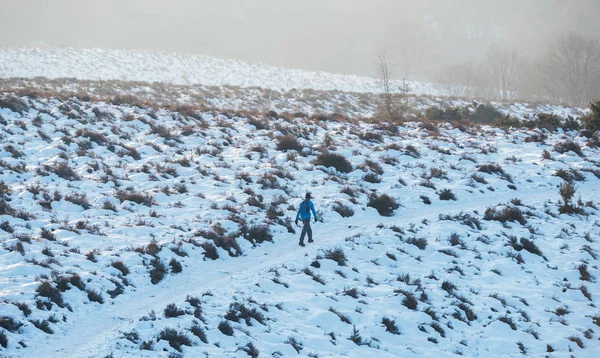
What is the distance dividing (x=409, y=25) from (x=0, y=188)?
9624 cm

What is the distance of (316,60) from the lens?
104312 millimetres

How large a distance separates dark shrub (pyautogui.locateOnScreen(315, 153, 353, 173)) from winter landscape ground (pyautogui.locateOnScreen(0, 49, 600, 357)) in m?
0.08

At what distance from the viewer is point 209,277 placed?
11422 millimetres

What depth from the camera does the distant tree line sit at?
58.8m

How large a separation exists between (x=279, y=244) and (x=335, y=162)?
700cm

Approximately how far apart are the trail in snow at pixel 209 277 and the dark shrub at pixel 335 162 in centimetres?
377

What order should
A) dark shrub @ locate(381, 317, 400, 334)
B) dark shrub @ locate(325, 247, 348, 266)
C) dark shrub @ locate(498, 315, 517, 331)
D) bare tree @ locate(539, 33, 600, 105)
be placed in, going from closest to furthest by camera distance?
1. dark shrub @ locate(381, 317, 400, 334)
2. dark shrub @ locate(498, 315, 517, 331)
3. dark shrub @ locate(325, 247, 348, 266)
4. bare tree @ locate(539, 33, 600, 105)

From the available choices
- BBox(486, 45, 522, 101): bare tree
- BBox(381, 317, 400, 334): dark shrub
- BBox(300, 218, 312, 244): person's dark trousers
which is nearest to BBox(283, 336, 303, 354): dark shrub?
BBox(381, 317, 400, 334): dark shrub

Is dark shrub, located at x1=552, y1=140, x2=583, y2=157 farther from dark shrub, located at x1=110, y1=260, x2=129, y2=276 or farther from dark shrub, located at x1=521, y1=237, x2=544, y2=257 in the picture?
dark shrub, located at x1=110, y1=260, x2=129, y2=276

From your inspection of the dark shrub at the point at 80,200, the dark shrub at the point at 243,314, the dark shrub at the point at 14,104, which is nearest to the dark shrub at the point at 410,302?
the dark shrub at the point at 243,314

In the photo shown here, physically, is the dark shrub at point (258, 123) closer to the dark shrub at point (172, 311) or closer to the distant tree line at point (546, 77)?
the dark shrub at point (172, 311)

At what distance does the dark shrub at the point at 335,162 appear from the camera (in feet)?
64.7

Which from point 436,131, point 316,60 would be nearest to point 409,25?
point 316,60

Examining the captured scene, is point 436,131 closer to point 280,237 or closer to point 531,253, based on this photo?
point 531,253
